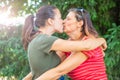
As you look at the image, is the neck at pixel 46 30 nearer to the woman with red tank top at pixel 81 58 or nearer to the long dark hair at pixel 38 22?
the long dark hair at pixel 38 22

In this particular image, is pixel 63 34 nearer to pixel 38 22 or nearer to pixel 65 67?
pixel 38 22

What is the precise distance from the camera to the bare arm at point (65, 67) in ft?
8.46

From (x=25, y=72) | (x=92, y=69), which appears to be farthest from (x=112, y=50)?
(x=92, y=69)

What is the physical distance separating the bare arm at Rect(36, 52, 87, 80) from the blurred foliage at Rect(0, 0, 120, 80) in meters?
2.48

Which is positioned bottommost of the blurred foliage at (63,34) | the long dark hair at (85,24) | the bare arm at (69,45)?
the blurred foliage at (63,34)

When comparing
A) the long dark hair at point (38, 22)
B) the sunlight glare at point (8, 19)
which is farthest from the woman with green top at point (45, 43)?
the sunlight glare at point (8, 19)

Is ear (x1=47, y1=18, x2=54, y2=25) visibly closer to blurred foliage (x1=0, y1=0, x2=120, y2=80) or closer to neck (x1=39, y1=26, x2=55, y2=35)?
neck (x1=39, y1=26, x2=55, y2=35)

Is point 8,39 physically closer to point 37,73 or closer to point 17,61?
point 17,61

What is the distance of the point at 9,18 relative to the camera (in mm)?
6551

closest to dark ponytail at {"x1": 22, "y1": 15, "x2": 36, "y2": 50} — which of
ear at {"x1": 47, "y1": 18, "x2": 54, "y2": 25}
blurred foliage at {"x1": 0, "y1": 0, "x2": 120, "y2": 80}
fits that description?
ear at {"x1": 47, "y1": 18, "x2": 54, "y2": 25}

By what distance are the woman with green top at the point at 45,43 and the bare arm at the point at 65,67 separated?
67mm

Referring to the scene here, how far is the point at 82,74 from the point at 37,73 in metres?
0.35

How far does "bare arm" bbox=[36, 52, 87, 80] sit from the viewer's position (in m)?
2.58

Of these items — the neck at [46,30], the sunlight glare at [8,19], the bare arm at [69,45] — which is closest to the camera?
the bare arm at [69,45]
